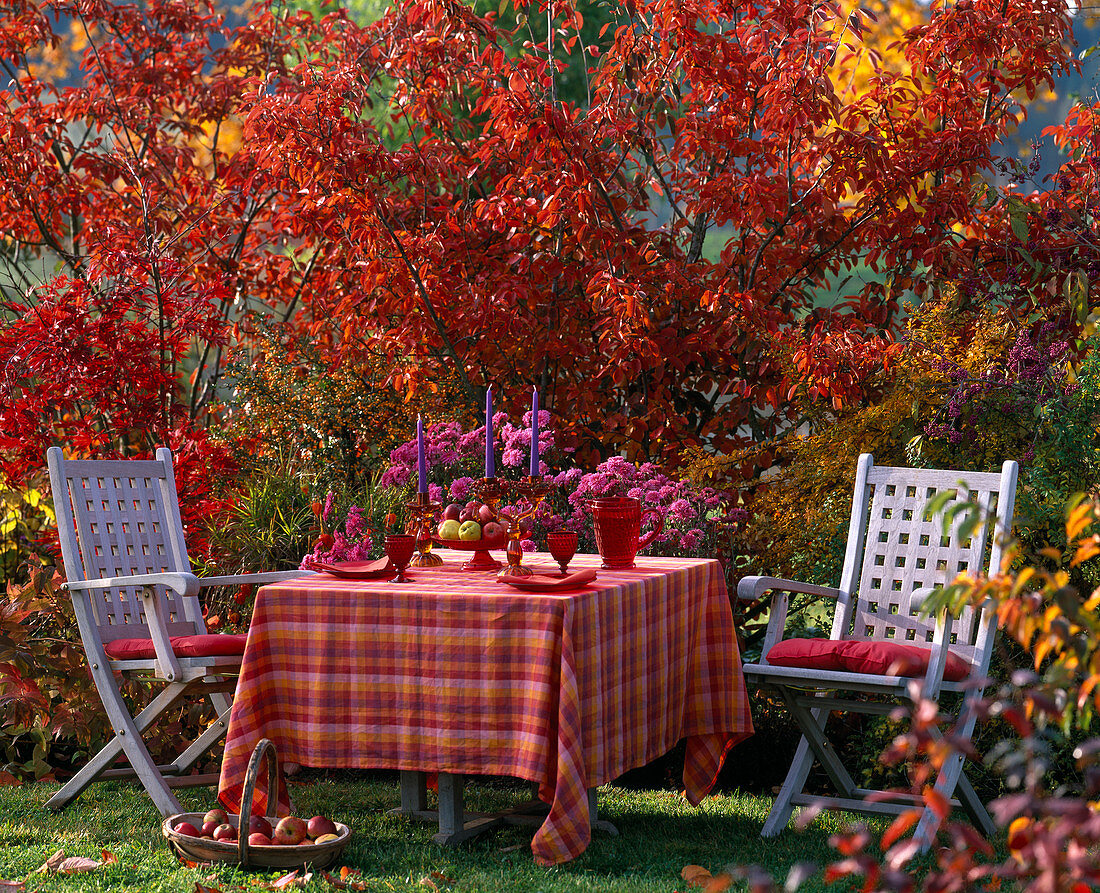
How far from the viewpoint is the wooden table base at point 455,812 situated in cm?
388

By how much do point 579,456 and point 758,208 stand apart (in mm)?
1633

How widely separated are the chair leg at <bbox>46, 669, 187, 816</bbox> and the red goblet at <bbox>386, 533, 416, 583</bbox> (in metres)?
0.85

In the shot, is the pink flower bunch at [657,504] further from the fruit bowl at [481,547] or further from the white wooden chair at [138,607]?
the white wooden chair at [138,607]

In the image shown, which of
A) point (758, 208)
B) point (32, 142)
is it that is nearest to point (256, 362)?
point (32, 142)

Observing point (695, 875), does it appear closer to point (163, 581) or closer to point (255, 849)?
point (255, 849)

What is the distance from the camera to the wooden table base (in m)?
3.88

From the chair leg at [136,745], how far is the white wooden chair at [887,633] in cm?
197

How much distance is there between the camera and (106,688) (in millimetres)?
4238

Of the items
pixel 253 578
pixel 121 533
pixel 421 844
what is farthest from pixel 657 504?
pixel 121 533

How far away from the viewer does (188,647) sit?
13.6ft

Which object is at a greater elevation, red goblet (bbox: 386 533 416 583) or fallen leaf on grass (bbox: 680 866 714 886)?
red goblet (bbox: 386 533 416 583)

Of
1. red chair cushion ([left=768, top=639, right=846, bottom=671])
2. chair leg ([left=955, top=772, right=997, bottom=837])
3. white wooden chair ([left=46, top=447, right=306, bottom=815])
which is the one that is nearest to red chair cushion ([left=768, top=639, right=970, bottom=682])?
red chair cushion ([left=768, top=639, right=846, bottom=671])

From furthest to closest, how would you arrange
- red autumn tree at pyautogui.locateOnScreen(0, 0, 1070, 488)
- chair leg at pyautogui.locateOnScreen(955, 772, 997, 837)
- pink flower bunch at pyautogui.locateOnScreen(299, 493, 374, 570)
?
red autumn tree at pyautogui.locateOnScreen(0, 0, 1070, 488) < pink flower bunch at pyautogui.locateOnScreen(299, 493, 374, 570) < chair leg at pyautogui.locateOnScreen(955, 772, 997, 837)

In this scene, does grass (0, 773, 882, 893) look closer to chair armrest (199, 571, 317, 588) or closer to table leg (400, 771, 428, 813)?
table leg (400, 771, 428, 813)
